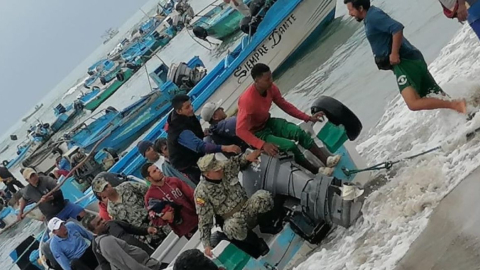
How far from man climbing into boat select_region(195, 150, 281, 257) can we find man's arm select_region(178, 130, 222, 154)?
58 centimetres

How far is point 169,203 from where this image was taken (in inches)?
235

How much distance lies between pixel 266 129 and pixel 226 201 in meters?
0.95

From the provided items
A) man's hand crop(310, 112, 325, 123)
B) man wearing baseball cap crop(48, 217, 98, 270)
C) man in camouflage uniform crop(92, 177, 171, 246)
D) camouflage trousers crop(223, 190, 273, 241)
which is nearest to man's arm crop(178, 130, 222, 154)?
camouflage trousers crop(223, 190, 273, 241)

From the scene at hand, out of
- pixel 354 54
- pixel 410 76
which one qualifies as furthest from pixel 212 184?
pixel 354 54

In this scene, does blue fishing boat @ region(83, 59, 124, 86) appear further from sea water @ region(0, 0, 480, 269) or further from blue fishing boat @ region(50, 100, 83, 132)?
sea water @ region(0, 0, 480, 269)

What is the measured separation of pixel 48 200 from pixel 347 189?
5.18 metres

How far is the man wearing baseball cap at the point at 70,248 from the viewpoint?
6.38 metres

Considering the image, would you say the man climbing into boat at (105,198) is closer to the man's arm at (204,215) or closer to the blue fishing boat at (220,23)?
the man's arm at (204,215)

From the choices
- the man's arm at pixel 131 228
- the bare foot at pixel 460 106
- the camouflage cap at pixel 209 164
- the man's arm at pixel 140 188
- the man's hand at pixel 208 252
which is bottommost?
the bare foot at pixel 460 106

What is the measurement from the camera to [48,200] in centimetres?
821

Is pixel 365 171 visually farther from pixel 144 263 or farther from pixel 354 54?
pixel 354 54

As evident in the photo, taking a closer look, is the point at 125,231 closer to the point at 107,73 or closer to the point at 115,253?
the point at 115,253

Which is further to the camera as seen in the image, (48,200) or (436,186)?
(48,200)

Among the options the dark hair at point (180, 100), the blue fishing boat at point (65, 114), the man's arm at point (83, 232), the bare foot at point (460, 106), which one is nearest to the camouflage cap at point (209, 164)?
the dark hair at point (180, 100)
